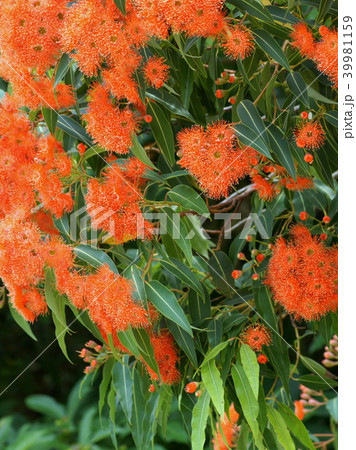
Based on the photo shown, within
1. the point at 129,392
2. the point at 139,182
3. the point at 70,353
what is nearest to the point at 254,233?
the point at 139,182

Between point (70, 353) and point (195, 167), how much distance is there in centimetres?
203

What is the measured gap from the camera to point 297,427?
105 cm

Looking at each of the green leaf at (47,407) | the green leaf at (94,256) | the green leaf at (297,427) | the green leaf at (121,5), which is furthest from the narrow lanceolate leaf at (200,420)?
the green leaf at (47,407)

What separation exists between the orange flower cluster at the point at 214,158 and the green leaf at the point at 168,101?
0.23ft

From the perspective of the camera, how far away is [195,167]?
2.85 feet

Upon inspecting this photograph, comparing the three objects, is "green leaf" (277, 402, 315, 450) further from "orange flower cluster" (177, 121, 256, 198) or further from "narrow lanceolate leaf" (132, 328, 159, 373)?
"orange flower cluster" (177, 121, 256, 198)

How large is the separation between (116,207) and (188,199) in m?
0.11

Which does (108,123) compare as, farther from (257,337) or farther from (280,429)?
(280,429)

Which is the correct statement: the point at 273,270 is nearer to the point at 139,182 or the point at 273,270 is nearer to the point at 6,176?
the point at 139,182

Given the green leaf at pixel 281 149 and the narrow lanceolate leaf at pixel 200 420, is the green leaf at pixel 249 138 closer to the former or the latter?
the green leaf at pixel 281 149

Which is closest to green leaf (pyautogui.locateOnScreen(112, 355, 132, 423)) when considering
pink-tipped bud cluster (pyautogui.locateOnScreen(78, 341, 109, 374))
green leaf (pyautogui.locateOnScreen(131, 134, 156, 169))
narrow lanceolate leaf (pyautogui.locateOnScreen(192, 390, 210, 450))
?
pink-tipped bud cluster (pyautogui.locateOnScreen(78, 341, 109, 374))

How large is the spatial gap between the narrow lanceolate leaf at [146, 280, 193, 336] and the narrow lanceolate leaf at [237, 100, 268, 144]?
0.85 ft

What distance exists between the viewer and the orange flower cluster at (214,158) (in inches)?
34.1
